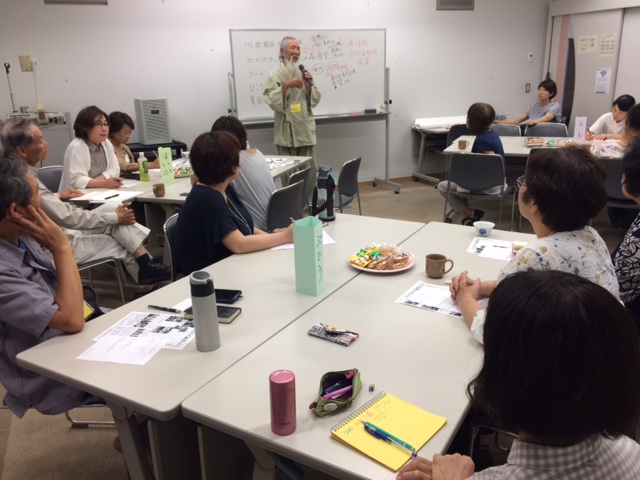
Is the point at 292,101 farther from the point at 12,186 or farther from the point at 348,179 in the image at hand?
the point at 12,186

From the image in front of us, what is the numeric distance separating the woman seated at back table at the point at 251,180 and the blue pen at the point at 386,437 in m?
2.05

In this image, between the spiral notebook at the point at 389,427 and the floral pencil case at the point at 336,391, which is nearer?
the spiral notebook at the point at 389,427

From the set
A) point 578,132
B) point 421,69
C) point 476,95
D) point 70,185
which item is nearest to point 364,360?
point 70,185

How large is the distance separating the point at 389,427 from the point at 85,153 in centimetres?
331

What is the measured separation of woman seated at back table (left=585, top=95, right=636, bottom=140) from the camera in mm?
4871

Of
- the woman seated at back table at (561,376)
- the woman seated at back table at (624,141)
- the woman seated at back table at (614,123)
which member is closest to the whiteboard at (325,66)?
the woman seated at back table at (614,123)

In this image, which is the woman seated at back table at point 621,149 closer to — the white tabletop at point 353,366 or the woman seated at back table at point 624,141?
the woman seated at back table at point 624,141

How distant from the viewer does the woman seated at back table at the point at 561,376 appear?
2.48 ft

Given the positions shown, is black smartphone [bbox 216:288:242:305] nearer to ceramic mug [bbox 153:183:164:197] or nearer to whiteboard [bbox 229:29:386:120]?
ceramic mug [bbox 153:183:164:197]

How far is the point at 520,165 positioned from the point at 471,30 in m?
2.45

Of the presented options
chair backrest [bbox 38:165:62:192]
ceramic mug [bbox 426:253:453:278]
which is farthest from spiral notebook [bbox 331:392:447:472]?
chair backrest [bbox 38:165:62:192]

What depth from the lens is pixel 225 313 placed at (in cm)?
164

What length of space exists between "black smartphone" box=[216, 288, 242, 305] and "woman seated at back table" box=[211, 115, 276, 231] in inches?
51.9

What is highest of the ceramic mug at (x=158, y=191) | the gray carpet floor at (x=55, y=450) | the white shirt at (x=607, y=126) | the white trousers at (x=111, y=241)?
the white shirt at (x=607, y=126)
